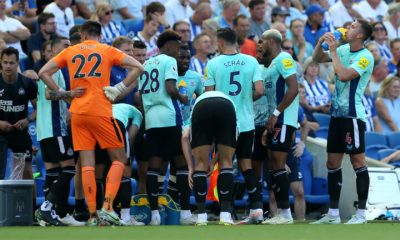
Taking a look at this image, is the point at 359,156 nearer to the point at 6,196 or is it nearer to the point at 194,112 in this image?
the point at 194,112

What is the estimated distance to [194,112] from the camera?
13.1 m

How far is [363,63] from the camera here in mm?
14016

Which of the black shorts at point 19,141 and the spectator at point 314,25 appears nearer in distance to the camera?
the black shorts at point 19,141

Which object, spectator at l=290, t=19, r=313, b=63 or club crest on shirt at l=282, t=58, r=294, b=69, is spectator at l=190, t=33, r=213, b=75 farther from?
club crest on shirt at l=282, t=58, r=294, b=69

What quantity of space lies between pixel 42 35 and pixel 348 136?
567cm

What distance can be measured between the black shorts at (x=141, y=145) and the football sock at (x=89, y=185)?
1.53 meters

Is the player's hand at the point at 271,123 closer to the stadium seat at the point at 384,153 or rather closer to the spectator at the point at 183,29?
the stadium seat at the point at 384,153

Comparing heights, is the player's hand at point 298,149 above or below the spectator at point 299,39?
below

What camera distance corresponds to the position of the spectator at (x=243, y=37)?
19078mm

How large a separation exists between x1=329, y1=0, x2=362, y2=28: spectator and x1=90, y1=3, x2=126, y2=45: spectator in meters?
5.61

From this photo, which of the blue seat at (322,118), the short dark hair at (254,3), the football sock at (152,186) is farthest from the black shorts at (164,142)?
the short dark hair at (254,3)

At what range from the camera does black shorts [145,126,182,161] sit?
14.4 m

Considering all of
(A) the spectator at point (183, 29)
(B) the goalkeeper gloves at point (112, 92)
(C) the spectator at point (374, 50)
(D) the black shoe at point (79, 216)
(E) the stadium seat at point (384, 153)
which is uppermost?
(A) the spectator at point (183, 29)

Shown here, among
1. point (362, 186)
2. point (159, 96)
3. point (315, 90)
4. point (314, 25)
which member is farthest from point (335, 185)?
point (314, 25)
